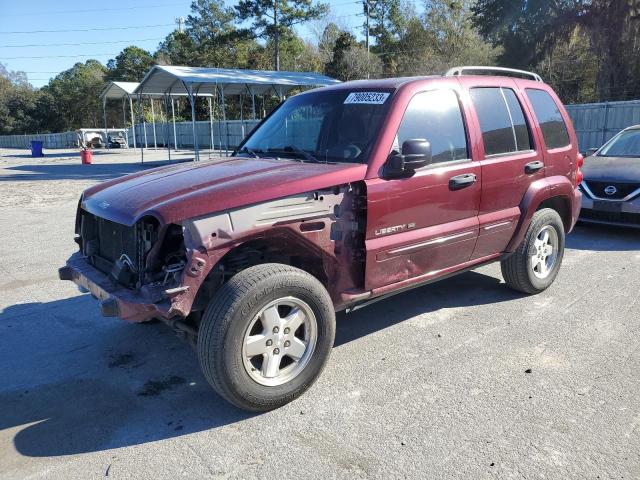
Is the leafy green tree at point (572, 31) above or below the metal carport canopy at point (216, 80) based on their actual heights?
above

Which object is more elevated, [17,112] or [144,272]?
[17,112]

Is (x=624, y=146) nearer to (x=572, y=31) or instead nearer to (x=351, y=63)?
(x=572, y=31)

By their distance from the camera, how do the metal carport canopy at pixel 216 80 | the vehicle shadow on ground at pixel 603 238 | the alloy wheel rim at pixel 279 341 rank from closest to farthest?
the alloy wheel rim at pixel 279 341 → the vehicle shadow on ground at pixel 603 238 → the metal carport canopy at pixel 216 80

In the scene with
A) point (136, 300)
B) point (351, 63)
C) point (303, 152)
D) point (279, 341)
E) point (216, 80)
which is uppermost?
point (351, 63)

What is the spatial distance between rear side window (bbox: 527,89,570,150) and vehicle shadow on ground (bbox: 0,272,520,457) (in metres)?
1.57

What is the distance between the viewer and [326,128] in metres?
4.11

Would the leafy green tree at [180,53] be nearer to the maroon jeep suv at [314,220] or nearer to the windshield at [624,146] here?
the windshield at [624,146]

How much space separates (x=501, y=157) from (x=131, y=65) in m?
68.2

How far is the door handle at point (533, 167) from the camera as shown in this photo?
4656mm

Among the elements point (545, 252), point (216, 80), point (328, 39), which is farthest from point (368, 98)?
point (328, 39)

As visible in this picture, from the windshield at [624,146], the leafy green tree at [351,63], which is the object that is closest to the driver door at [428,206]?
the windshield at [624,146]

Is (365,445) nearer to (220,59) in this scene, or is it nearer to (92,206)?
(92,206)

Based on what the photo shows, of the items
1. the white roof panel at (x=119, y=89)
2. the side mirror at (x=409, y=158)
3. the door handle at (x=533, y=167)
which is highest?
the white roof panel at (x=119, y=89)

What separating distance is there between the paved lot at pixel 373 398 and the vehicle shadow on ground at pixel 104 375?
0.04 feet
